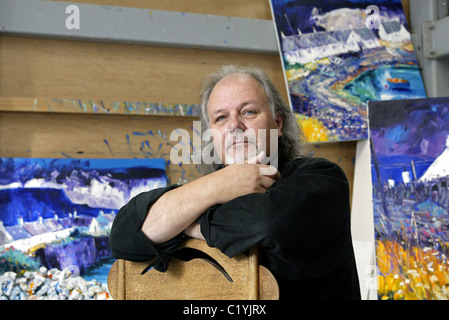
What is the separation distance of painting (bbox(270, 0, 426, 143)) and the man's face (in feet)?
4.81

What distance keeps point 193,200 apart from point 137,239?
0.18 metres

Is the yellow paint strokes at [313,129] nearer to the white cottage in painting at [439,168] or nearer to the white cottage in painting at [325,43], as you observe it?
the white cottage in painting at [325,43]

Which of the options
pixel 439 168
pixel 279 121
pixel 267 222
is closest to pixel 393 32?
pixel 439 168

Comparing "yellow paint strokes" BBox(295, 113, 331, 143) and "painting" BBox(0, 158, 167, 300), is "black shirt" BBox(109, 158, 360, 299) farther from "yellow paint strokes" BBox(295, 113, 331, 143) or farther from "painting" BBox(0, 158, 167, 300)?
"yellow paint strokes" BBox(295, 113, 331, 143)

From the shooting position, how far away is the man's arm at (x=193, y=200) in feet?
4.05

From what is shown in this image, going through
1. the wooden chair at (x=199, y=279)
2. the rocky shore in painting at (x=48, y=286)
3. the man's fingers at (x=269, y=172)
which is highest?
the man's fingers at (x=269, y=172)

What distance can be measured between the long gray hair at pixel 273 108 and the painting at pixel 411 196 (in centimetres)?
127

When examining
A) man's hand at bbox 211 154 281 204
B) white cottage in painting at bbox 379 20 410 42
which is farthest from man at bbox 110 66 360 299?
white cottage in painting at bbox 379 20 410 42

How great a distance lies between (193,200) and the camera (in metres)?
1.24

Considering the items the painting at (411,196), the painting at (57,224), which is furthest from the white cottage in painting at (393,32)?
the painting at (57,224)

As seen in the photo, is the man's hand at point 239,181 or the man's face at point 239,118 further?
the man's face at point 239,118

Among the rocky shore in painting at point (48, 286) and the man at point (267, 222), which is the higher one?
the man at point (267, 222)
